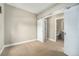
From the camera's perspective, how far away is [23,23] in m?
5.85

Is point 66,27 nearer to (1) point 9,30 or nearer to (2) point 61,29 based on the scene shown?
(1) point 9,30

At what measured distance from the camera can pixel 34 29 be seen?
667 centimetres

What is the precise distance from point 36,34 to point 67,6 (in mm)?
4312

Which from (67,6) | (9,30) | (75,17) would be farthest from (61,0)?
(9,30)

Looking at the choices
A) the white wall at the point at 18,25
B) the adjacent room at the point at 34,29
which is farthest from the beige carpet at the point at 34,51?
the white wall at the point at 18,25

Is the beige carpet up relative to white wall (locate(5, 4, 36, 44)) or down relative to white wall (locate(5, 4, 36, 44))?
down

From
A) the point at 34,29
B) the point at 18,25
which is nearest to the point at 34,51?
the point at 18,25

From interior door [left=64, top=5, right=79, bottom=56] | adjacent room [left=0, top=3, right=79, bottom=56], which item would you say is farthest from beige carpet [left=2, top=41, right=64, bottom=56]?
interior door [left=64, top=5, right=79, bottom=56]

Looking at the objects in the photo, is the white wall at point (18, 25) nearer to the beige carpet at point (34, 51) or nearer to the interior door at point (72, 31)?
the beige carpet at point (34, 51)

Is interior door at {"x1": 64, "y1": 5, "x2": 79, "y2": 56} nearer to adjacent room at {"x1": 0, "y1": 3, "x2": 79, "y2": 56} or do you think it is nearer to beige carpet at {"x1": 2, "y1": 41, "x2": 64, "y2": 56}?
adjacent room at {"x1": 0, "y1": 3, "x2": 79, "y2": 56}

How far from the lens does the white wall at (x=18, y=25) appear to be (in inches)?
197

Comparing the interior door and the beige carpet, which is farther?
the beige carpet

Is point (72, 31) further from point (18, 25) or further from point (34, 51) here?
point (18, 25)

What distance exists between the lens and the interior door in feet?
8.52
